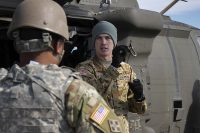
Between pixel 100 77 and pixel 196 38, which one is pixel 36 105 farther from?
pixel 196 38

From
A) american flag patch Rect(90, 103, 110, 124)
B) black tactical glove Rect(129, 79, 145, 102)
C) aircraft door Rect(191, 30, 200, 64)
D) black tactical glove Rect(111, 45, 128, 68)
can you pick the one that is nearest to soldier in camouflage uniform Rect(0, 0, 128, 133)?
american flag patch Rect(90, 103, 110, 124)

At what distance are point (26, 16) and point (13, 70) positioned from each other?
0.25m

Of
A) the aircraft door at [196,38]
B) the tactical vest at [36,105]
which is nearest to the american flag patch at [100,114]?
the tactical vest at [36,105]

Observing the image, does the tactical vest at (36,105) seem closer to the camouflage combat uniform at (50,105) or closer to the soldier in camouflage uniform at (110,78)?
the camouflage combat uniform at (50,105)

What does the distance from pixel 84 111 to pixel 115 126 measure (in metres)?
0.16

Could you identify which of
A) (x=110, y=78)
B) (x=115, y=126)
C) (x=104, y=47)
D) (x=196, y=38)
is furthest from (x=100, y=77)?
(x=196, y=38)

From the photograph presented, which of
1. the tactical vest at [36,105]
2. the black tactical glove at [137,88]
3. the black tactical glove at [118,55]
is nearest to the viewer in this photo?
the tactical vest at [36,105]

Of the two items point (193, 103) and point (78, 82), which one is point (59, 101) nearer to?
point (78, 82)

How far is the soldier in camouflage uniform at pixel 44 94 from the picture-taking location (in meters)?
1.92

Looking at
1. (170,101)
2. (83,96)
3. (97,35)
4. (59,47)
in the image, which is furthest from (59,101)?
(170,101)

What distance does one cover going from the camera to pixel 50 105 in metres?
1.90

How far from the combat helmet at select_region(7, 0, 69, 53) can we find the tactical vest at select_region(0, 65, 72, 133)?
0.13 m

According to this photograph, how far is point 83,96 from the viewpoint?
1932 mm

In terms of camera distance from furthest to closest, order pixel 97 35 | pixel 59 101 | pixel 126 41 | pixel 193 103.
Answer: pixel 193 103
pixel 126 41
pixel 97 35
pixel 59 101
